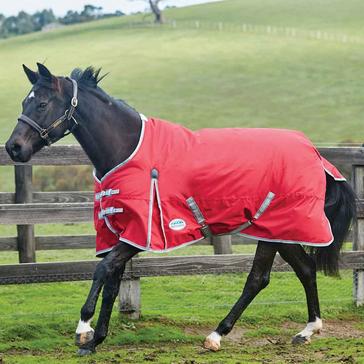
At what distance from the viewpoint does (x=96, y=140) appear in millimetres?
6484

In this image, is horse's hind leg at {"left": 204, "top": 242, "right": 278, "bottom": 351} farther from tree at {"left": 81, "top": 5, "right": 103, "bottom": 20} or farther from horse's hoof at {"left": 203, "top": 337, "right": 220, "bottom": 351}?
tree at {"left": 81, "top": 5, "right": 103, "bottom": 20}

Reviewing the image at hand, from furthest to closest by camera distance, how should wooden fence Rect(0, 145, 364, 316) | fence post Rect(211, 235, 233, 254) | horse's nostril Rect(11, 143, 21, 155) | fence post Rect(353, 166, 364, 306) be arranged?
fence post Rect(211, 235, 233, 254)
fence post Rect(353, 166, 364, 306)
wooden fence Rect(0, 145, 364, 316)
horse's nostril Rect(11, 143, 21, 155)

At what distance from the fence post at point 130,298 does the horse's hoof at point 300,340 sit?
1.57 meters

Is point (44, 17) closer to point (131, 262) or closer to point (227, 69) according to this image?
point (227, 69)

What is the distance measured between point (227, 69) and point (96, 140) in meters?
46.9

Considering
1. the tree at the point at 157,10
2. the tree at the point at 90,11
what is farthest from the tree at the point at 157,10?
the tree at the point at 90,11

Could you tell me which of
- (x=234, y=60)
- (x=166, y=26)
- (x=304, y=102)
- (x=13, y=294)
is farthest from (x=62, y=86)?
(x=166, y=26)

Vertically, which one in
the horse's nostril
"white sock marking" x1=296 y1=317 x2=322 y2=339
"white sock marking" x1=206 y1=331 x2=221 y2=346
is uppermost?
the horse's nostril

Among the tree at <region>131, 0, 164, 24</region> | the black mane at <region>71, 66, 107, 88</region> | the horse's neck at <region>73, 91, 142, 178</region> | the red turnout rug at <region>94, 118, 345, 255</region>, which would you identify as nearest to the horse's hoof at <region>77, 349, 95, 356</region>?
the red turnout rug at <region>94, 118, 345, 255</region>

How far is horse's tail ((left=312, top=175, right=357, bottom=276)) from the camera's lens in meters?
7.17

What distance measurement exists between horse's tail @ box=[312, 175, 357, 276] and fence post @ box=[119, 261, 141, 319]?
172 centimetres

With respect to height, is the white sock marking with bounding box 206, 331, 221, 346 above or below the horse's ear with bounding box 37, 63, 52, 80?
below

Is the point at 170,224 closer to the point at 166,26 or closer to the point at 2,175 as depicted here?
the point at 2,175

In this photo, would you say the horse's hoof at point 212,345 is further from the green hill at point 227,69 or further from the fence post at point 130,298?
the green hill at point 227,69
